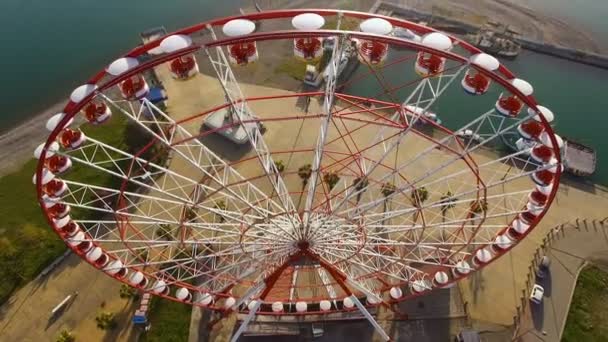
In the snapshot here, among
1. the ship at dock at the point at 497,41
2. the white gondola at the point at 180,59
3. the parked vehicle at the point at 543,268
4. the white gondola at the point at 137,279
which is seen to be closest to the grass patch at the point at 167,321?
the white gondola at the point at 137,279

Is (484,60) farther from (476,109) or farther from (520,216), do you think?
(476,109)

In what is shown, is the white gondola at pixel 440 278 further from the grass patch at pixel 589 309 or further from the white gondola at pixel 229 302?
the white gondola at pixel 229 302

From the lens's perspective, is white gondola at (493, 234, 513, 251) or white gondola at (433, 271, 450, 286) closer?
white gondola at (493, 234, 513, 251)

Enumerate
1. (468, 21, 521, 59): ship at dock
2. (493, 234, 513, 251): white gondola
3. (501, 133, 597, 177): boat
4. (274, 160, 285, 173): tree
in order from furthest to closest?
1. (468, 21, 521, 59): ship at dock
2. (501, 133, 597, 177): boat
3. (274, 160, 285, 173): tree
4. (493, 234, 513, 251): white gondola

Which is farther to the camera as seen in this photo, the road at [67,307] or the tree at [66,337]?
the road at [67,307]

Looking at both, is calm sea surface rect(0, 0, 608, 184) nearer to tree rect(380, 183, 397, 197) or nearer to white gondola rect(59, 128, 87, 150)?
tree rect(380, 183, 397, 197)

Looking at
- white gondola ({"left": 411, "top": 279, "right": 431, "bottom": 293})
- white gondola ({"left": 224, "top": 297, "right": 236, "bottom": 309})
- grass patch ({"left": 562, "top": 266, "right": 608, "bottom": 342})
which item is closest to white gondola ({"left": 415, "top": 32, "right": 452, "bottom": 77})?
white gondola ({"left": 411, "top": 279, "right": 431, "bottom": 293})
